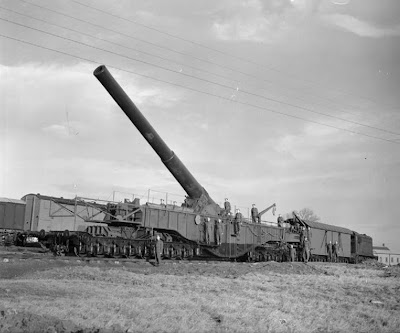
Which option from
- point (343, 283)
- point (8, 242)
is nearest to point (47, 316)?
point (343, 283)

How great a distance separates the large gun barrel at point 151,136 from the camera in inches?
645

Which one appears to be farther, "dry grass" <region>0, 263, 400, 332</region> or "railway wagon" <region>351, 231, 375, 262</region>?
"railway wagon" <region>351, 231, 375, 262</region>

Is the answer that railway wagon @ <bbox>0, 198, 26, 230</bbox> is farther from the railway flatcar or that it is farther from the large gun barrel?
the large gun barrel

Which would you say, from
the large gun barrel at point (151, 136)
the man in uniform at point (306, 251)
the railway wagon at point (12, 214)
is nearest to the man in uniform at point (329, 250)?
the man in uniform at point (306, 251)

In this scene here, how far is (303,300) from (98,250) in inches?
378

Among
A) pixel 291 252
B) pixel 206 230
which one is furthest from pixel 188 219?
pixel 291 252

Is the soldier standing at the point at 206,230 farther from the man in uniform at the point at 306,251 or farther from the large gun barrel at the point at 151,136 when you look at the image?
the man in uniform at the point at 306,251

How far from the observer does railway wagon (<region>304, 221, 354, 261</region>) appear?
29.3m

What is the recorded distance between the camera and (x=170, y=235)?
19.2 m

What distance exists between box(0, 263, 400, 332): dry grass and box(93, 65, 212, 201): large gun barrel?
724cm

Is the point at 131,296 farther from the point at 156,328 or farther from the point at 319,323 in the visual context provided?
the point at 319,323

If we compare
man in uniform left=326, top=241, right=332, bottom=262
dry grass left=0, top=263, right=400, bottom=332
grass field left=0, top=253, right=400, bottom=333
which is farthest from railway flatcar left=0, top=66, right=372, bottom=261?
dry grass left=0, top=263, right=400, bottom=332

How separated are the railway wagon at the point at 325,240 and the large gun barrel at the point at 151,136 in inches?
464

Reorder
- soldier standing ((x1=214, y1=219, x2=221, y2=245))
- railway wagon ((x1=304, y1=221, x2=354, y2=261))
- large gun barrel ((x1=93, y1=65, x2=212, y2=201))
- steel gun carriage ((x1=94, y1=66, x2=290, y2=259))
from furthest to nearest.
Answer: railway wagon ((x1=304, y1=221, x2=354, y2=261)) → soldier standing ((x1=214, y1=219, x2=221, y2=245)) → steel gun carriage ((x1=94, y1=66, x2=290, y2=259)) → large gun barrel ((x1=93, y1=65, x2=212, y2=201))
